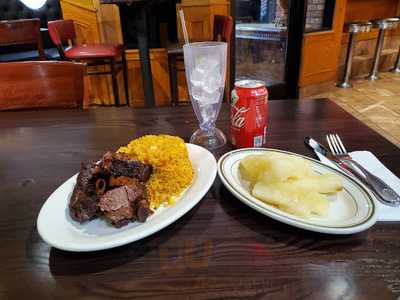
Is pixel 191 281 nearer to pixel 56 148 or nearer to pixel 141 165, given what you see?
pixel 141 165

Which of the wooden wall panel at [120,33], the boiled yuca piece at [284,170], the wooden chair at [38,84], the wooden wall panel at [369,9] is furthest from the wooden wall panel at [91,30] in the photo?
the wooden wall panel at [369,9]

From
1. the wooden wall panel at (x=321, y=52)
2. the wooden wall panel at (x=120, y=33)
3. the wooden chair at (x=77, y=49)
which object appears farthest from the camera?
the wooden wall panel at (x=321, y=52)

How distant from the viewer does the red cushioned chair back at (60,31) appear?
7.72 feet

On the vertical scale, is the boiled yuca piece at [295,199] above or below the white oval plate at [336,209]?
above

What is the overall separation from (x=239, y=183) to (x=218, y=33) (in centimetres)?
194

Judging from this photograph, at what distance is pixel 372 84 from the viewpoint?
3.99m

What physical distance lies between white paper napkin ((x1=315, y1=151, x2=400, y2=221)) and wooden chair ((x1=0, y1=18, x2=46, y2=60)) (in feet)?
7.52

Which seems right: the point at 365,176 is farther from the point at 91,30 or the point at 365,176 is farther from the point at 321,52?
the point at 321,52

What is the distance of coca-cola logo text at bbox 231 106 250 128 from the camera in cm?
76

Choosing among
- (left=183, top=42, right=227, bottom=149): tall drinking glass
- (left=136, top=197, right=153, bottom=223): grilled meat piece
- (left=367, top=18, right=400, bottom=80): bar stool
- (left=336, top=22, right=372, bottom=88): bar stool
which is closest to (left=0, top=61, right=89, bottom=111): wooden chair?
(left=183, top=42, right=227, bottom=149): tall drinking glass

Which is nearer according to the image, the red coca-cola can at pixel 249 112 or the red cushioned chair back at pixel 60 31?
the red coca-cola can at pixel 249 112

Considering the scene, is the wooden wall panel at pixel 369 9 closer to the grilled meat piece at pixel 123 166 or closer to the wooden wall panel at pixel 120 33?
the wooden wall panel at pixel 120 33

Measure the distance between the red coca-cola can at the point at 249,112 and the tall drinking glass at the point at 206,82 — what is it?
0.24 feet

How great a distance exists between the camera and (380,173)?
0.67 meters
